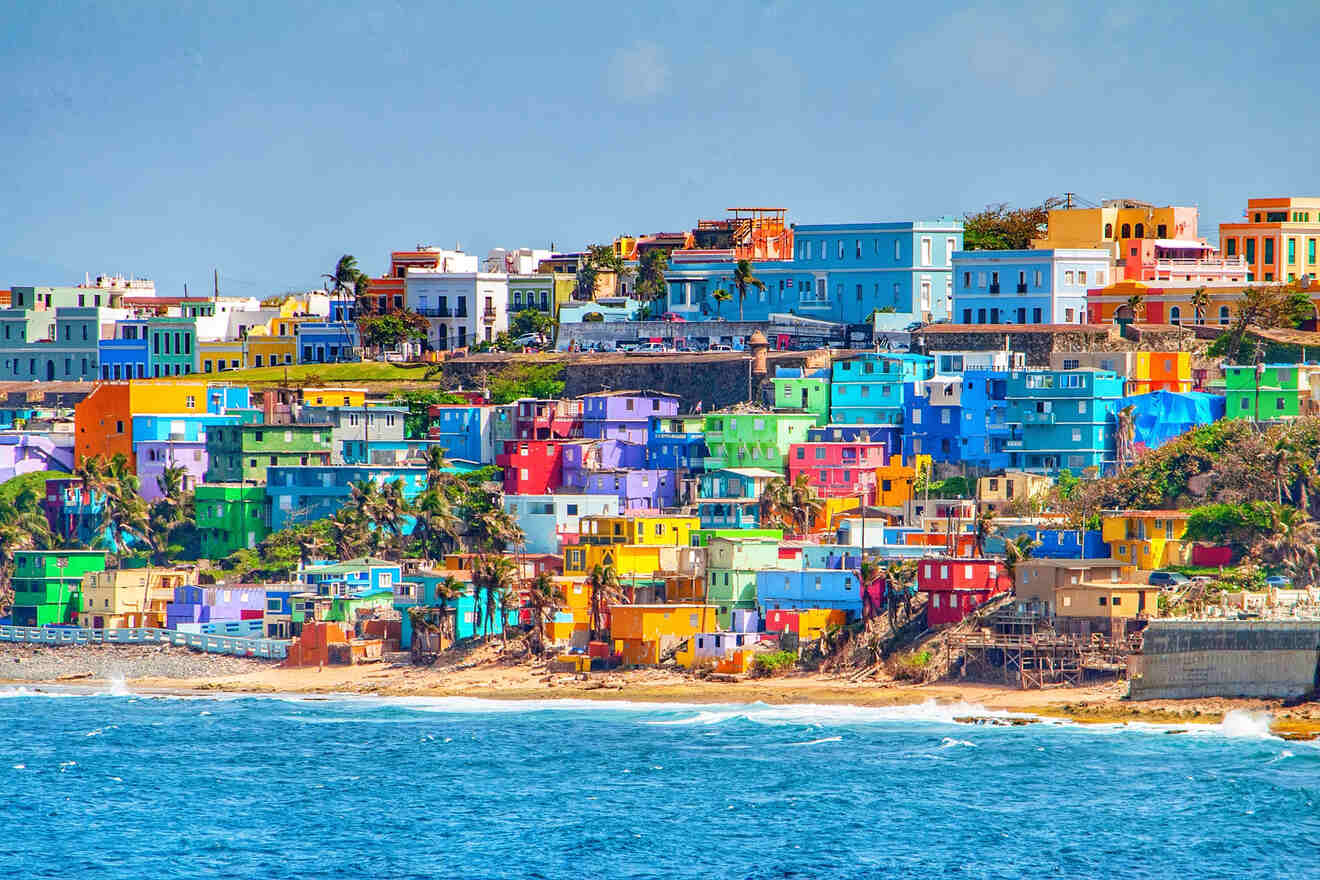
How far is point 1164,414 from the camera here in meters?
117

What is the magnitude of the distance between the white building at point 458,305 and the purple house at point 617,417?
23811mm

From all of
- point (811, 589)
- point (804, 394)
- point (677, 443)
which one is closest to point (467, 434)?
point (677, 443)

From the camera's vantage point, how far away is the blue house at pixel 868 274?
136 metres

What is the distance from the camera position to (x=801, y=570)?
102m

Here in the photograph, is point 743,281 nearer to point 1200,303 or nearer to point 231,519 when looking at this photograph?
point 1200,303

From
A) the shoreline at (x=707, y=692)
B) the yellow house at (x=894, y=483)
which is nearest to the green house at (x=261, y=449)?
the shoreline at (x=707, y=692)

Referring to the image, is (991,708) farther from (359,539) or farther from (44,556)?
(44,556)

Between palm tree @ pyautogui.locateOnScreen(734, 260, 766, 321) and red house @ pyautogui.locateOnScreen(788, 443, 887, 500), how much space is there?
2126cm

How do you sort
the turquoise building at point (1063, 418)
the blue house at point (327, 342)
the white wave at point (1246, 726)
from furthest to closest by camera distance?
the blue house at point (327, 342)
the turquoise building at point (1063, 418)
the white wave at point (1246, 726)

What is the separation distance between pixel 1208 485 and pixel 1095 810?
2644 centimetres

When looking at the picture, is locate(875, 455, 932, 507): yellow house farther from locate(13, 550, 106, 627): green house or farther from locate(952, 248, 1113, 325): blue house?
locate(13, 550, 106, 627): green house

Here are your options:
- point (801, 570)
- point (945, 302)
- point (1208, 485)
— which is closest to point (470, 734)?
point (801, 570)

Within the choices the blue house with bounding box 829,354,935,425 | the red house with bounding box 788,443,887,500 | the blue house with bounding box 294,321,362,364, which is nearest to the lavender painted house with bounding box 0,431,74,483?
the blue house with bounding box 294,321,362,364

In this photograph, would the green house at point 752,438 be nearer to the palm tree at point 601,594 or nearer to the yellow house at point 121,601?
the palm tree at point 601,594
